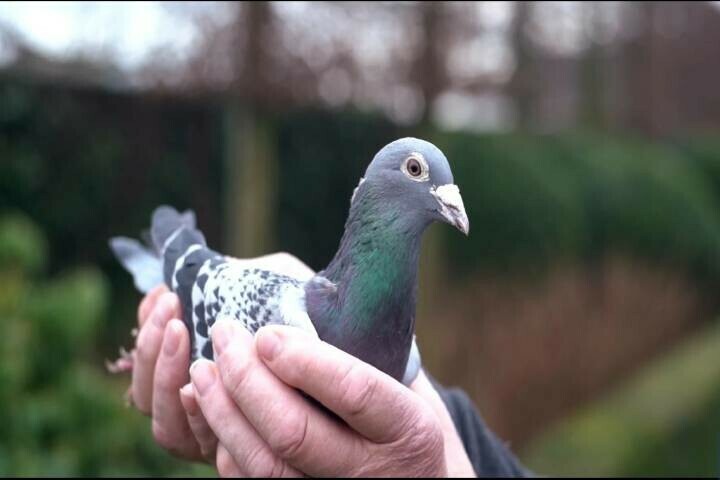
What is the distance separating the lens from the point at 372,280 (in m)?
1.28

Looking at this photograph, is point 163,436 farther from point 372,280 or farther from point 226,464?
point 372,280

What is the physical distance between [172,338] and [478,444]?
0.74 m

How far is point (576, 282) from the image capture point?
19.4ft

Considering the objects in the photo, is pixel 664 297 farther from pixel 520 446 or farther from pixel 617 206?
pixel 520 446

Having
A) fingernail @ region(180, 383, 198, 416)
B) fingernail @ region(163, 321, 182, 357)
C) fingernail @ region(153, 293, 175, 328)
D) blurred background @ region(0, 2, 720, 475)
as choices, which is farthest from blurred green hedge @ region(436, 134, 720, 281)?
fingernail @ region(180, 383, 198, 416)

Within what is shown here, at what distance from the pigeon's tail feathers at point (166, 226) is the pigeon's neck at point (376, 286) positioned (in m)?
0.57

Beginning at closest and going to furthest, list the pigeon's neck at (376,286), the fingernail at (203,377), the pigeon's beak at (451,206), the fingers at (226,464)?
the pigeon's beak at (451,206) < the pigeon's neck at (376,286) < the fingernail at (203,377) < the fingers at (226,464)

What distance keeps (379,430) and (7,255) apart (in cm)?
273

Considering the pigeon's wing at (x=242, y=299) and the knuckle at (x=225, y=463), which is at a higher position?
the pigeon's wing at (x=242, y=299)

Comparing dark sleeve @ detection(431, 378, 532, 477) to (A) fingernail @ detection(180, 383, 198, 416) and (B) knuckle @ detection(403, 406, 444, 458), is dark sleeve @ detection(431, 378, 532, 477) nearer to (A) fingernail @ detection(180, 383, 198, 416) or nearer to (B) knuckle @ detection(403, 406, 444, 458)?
(B) knuckle @ detection(403, 406, 444, 458)

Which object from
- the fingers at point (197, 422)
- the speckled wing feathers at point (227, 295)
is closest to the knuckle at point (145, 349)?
the speckled wing feathers at point (227, 295)

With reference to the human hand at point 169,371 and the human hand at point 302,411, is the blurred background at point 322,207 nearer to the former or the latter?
the human hand at point 169,371

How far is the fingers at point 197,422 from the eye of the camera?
145 cm

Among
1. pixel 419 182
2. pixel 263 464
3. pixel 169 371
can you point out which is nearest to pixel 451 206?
pixel 419 182
